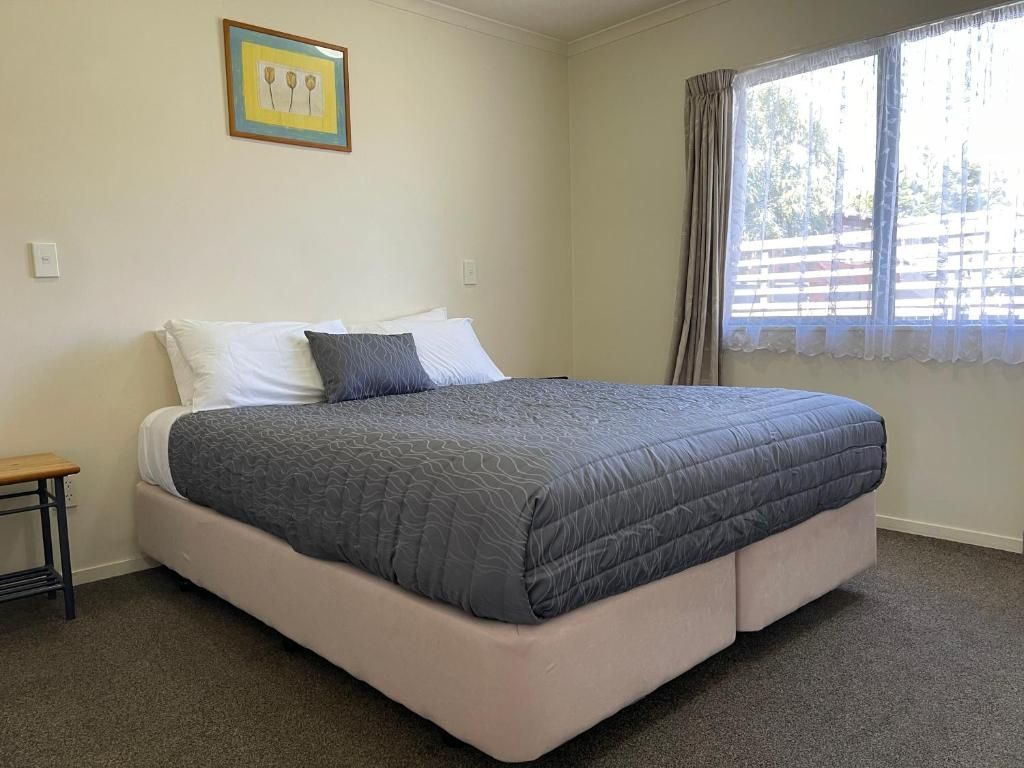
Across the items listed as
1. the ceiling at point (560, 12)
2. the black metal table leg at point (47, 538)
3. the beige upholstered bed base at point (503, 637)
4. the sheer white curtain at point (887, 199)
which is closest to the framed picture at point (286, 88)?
the ceiling at point (560, 12)

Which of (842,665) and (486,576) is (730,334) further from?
(486,576)

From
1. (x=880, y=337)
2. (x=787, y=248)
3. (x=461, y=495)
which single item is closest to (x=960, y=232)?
(x=880, y=337)

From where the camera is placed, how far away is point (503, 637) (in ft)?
4.59

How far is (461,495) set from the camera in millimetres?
1494

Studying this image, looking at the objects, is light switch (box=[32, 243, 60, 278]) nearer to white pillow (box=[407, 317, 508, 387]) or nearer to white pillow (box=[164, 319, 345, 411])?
white pillow (box=[164, 319, 345, 411])

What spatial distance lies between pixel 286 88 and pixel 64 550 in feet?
6.63

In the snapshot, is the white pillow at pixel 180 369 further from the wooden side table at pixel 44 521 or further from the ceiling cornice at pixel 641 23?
the ceiling cornice at pixel 641 23

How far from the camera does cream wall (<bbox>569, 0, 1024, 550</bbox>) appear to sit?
2928mm

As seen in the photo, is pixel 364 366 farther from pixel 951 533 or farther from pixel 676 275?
pixel 951 533

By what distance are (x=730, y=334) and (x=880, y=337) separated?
2.33 ft

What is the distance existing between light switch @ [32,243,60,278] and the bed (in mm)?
746

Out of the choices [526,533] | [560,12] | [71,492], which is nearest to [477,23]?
[560,12]

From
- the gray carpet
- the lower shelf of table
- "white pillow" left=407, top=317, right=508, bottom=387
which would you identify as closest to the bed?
the gray carpet

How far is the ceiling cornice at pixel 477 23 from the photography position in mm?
3576
